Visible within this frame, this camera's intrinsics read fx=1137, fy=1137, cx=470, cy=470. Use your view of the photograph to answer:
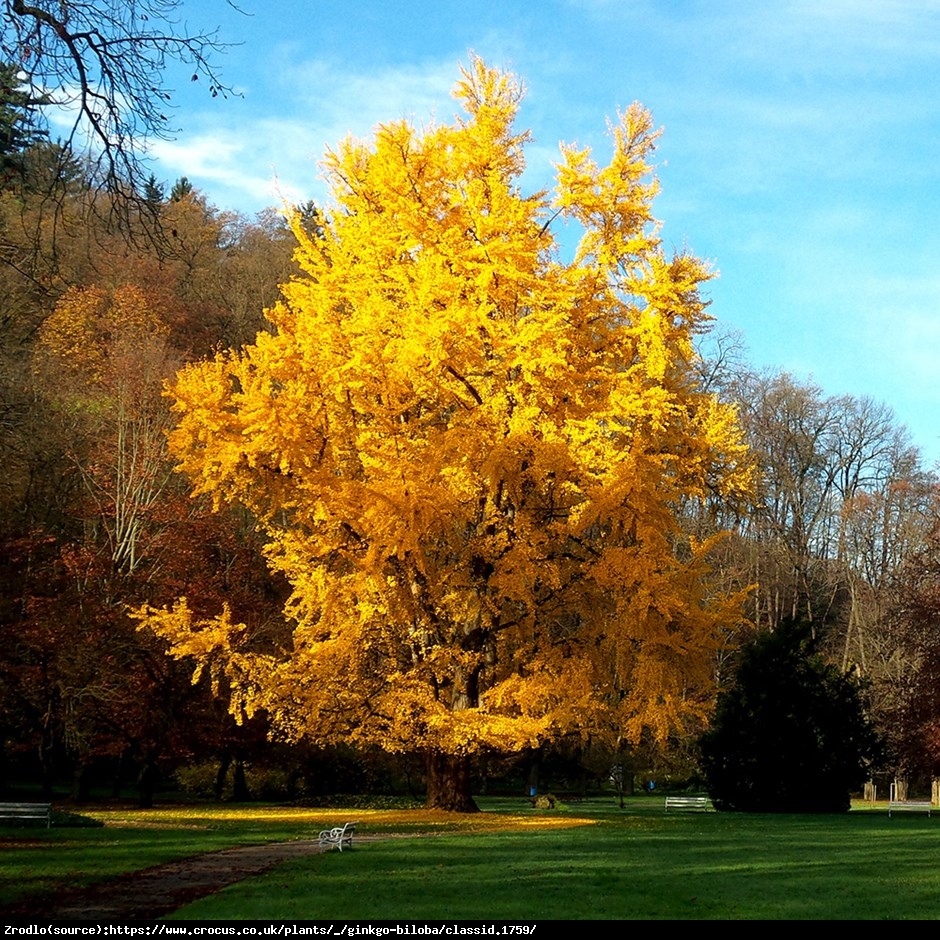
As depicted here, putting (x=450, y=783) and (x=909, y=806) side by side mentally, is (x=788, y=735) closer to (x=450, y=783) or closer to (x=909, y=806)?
(x=909, y=806)

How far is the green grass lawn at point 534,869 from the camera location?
945cm

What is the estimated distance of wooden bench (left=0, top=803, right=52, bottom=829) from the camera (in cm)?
1692

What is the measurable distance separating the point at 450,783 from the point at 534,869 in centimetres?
1004

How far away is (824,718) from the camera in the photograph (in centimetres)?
2881

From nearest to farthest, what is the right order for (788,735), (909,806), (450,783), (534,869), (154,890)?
(154,890), (534,869), (450,783), (788,735), (909,806)

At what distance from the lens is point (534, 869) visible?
12.1 m

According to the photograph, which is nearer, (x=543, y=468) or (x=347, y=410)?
(x=543, y=468)

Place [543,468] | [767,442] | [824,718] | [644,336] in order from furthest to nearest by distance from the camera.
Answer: [767,442] < [824,718] < [644,336] < [543,468]

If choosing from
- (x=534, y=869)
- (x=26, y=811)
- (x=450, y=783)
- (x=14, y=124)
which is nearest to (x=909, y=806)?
(x=450, y=783)

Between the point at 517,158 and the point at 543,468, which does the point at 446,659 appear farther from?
the point at 517,158

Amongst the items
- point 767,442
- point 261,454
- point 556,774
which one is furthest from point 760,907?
point 767,442

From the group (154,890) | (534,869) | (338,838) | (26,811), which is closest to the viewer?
(154,890)

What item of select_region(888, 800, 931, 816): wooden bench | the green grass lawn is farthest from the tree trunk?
select_region(888, 800, 931, 816): wooden bench

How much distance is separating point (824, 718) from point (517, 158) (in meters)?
16.6
